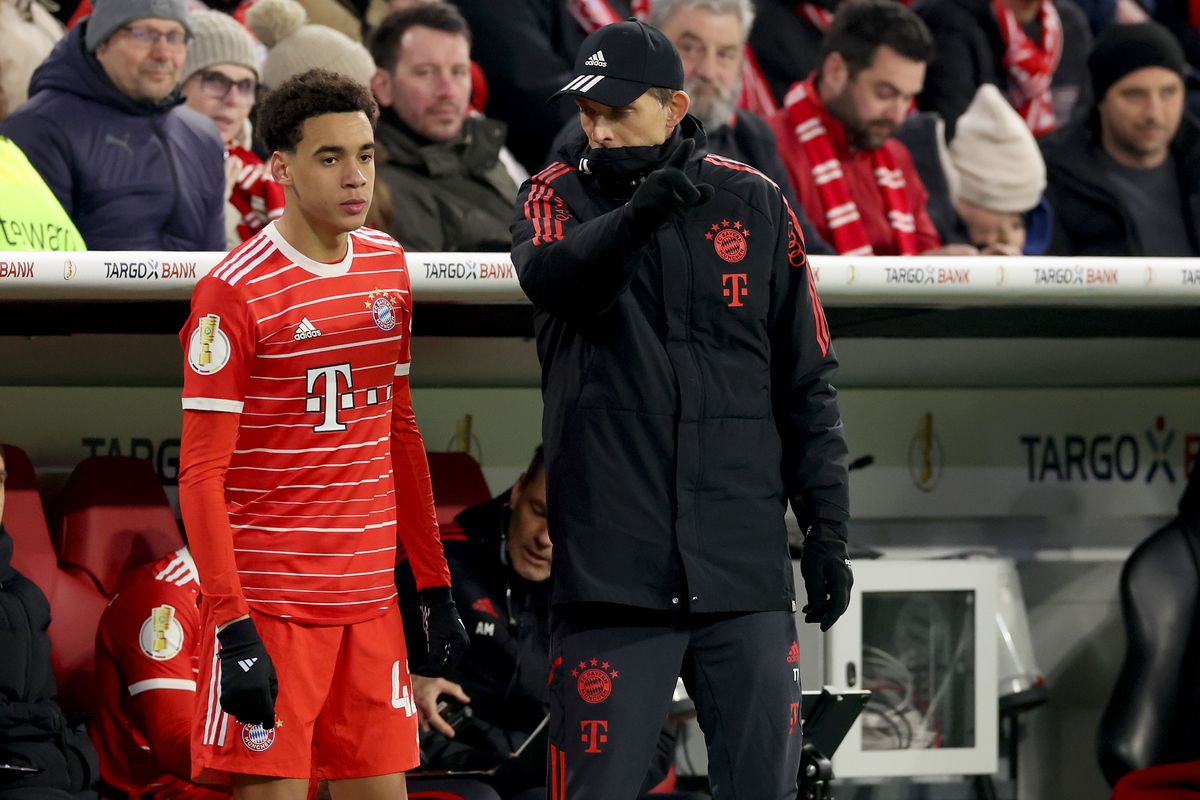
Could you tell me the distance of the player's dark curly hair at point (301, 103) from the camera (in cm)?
254

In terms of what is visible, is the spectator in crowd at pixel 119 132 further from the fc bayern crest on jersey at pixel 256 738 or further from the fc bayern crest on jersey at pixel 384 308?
the fc bayern crest on jersey at pixel 256 738

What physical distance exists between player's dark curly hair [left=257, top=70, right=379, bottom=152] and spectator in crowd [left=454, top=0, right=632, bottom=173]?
7.99ft

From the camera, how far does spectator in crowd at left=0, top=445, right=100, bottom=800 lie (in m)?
3.32

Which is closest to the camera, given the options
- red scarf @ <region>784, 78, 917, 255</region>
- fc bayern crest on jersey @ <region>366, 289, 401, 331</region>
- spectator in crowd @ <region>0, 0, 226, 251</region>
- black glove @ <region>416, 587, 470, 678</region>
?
fc bayern crest on jersey @ <region>366, 289, 401, 331</region>

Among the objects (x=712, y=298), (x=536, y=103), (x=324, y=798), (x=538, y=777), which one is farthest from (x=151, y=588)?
(x=536, y=103)

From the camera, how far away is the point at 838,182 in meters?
4.74

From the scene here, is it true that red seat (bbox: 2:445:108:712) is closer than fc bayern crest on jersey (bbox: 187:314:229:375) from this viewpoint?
No

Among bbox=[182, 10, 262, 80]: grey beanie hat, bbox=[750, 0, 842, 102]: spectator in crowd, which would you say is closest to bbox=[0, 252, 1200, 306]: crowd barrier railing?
bbox=[182, 10, 262, 80]: grey beanie hat

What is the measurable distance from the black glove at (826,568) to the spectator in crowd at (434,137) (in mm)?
2004

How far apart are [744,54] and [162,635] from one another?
8.97ft

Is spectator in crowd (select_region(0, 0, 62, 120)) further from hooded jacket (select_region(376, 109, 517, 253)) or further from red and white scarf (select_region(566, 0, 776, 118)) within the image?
red and white scarf (select_region(566, 0, 776, 118))

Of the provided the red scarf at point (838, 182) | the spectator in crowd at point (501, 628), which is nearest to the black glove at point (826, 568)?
the spectator in crowd at point (501, 628)

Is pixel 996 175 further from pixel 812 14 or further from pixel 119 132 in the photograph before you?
pixel 119 132

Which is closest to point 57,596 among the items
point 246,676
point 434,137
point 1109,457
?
point 434,137
